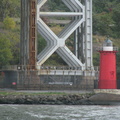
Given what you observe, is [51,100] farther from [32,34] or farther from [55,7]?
[55,7]

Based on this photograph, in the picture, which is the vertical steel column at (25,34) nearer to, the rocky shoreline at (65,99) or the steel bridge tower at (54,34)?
the steel bridge tower at (54,34)

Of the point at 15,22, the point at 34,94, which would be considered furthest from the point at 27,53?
the point at 15,22

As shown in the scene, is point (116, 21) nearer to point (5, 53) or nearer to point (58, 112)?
point (5, 53)

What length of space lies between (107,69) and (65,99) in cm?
530

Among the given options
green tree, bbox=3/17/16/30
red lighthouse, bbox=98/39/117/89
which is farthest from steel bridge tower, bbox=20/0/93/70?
green tree, bbox=3/17/16/30

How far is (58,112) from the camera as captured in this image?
2618 inches

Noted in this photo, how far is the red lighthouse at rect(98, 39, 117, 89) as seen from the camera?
7950 cm

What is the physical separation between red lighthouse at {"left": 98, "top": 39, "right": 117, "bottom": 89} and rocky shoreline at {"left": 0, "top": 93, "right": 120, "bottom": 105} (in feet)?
8.35

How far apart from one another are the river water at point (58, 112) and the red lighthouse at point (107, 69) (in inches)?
291

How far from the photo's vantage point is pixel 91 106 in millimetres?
72562

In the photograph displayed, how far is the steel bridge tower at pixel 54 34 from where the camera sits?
8238 centimetres

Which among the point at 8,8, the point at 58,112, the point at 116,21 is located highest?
the point at 8,8

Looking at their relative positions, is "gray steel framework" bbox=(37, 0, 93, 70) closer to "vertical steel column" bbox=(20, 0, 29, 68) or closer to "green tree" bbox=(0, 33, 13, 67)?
"vertical steel column" bbox=(20, 0, 29, 68)

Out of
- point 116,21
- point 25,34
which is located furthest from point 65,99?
point 116,21
